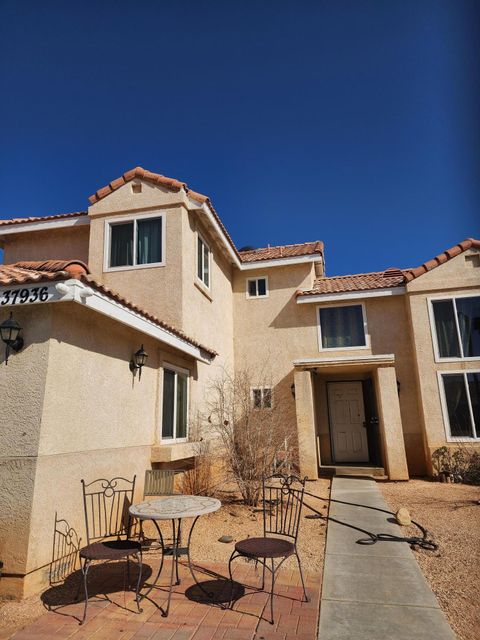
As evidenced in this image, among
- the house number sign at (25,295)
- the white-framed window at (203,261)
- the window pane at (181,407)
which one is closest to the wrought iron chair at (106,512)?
the house number sign at (25,295)

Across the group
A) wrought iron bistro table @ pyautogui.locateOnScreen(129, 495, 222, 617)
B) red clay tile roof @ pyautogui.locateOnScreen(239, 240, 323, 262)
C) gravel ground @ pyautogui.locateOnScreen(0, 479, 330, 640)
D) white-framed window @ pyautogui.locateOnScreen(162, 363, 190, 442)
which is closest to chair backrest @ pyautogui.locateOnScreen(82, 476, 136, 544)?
gravel ground @ pyautogui.locateOnScreen(0, 479, 330, 640)

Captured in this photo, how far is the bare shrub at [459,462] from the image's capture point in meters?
13.1

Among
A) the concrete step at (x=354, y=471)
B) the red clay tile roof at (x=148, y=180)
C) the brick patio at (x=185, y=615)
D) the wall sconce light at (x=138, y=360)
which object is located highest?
the red clay tile roof at (x=148, y=180)

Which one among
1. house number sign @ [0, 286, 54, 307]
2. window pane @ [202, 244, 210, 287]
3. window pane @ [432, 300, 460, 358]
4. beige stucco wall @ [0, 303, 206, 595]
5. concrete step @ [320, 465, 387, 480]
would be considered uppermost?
window pane @ [202, 244, 210, 287]

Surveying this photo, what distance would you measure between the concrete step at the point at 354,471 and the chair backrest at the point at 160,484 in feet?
29.8

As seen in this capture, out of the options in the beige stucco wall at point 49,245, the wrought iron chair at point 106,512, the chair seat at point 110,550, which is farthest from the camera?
the beige stucco wall at point 49,245

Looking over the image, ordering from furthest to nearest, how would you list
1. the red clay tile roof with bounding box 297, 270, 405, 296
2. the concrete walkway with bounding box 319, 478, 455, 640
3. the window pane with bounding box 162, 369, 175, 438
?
the red clay tile roof with bounding box 297, 270, 405, 296
the window pane with bounding box 162, 369, 175, 438
the concrete walkway with bounding box 319, 478, 455, 640

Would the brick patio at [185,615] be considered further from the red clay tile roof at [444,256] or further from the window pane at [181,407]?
the red clay tile roof at [444,256]

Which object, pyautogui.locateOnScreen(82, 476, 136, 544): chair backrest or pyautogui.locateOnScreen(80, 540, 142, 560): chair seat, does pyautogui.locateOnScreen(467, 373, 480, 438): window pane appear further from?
pyautogui.locateOnScreen(80, 540, 142, 560): chair seat

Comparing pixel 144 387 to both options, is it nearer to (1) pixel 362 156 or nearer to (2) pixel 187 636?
(2) pixel 187 636

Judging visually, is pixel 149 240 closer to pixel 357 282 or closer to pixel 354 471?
pixel 357 282

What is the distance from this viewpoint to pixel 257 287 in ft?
60.2

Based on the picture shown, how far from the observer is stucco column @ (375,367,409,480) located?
13.8 metres

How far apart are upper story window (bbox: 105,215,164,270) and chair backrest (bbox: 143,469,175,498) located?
6.54 meters
